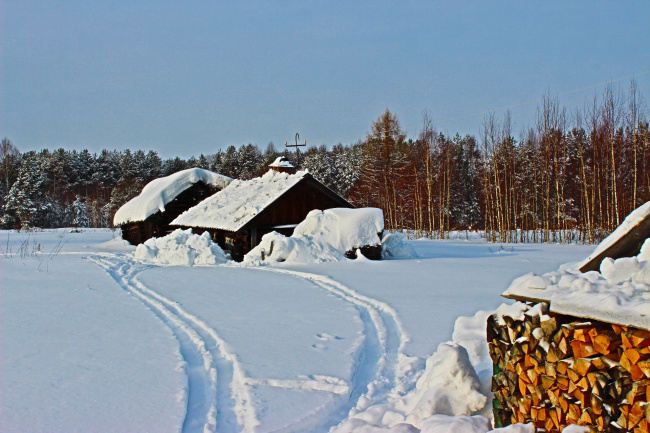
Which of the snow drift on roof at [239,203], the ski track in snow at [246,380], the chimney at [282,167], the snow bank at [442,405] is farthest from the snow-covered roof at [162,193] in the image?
the snow bank at [442,405]

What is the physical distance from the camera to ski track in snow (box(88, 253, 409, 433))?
4.13m

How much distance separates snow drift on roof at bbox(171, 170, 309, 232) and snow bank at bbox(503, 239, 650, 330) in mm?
14515

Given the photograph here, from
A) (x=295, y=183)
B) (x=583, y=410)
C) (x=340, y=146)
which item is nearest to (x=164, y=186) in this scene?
(x=295, y=183)

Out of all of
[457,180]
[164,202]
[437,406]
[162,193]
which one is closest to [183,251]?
[164,202]

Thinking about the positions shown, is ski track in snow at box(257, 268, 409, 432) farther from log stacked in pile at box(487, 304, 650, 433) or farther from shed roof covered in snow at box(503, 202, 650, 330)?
shed roof covered in snow at box(503, 202, 650, 330)

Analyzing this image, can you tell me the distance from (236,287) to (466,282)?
547cm

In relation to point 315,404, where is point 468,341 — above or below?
above

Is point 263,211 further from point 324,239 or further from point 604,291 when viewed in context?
point 604,291

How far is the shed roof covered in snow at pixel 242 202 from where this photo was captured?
1806cm

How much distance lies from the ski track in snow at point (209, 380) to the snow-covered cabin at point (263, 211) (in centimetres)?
932

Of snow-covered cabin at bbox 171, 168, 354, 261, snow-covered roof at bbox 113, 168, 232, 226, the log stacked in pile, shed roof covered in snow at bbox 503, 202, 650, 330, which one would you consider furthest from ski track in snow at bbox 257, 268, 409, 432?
snow-covered roof at bbox 113, 168, 232, 226

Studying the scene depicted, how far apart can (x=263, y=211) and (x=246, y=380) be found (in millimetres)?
13193

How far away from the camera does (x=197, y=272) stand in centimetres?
1375

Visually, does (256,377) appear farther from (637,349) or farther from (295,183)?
(295,183)
